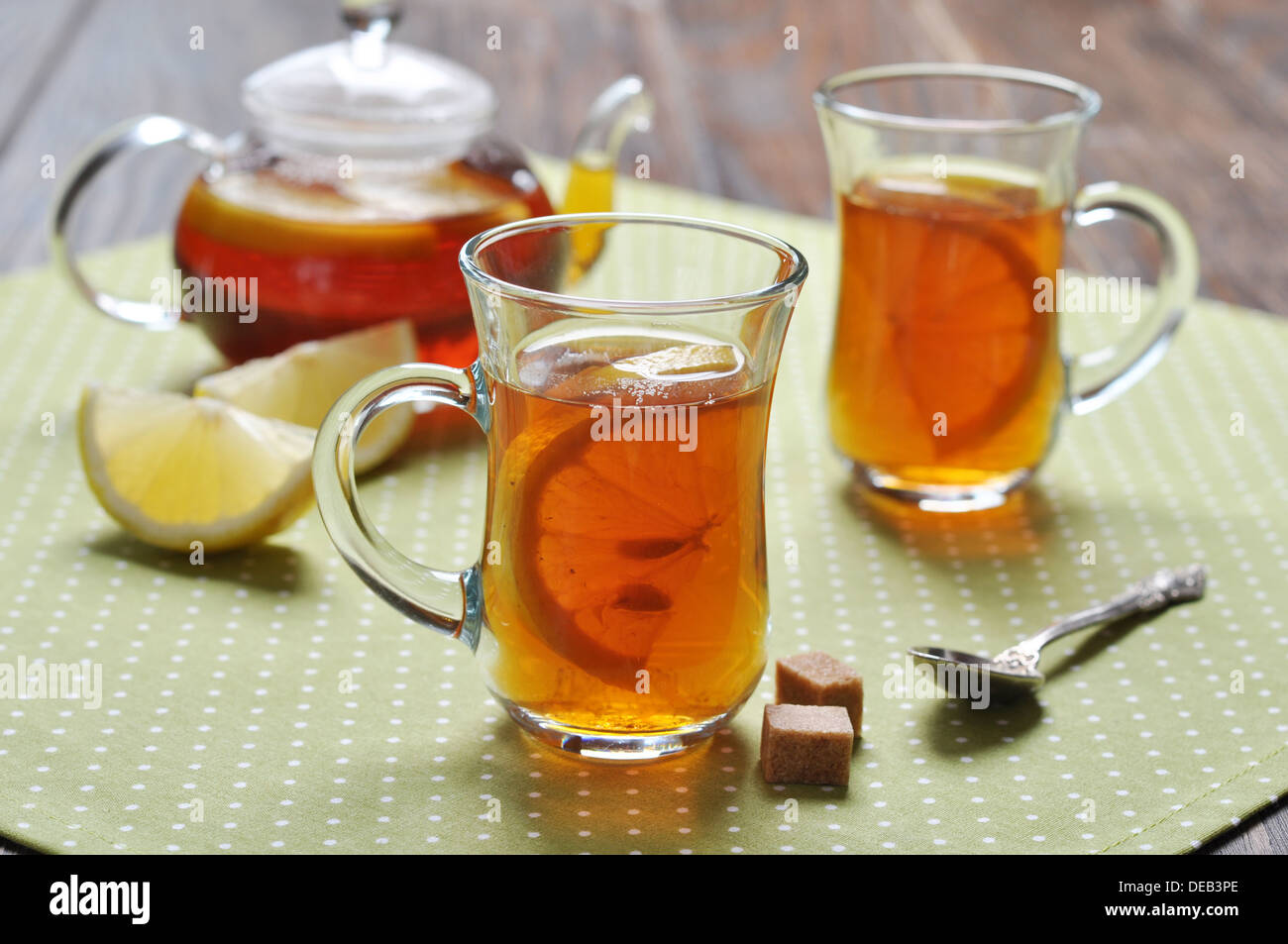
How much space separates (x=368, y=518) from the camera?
3.72ft

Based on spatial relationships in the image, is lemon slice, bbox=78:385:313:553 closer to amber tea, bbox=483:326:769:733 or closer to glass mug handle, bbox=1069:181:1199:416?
amber tea, bbox=483:326:769:733

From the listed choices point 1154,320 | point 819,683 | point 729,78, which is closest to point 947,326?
point 1154,320

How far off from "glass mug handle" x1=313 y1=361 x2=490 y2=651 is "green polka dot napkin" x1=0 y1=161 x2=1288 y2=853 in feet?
0.30

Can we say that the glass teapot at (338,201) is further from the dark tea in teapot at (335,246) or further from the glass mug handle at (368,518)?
the glass mug handle at (368,518)

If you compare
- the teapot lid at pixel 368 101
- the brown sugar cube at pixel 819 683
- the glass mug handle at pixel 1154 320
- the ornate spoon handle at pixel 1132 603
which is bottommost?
the ornate spoon handle at pixel 1132 603

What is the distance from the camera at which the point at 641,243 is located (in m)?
1.19

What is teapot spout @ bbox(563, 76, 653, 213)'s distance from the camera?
188cm

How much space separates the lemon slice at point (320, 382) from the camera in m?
1.59

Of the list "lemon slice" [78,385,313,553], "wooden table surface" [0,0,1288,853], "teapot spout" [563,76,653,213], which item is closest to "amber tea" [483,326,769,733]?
"lemon slice" [78,385,313,553]

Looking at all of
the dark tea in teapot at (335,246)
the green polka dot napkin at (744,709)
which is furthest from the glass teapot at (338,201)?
the green polka dot napkin at (744,709)

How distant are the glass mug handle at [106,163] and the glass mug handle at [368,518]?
0.78 meters

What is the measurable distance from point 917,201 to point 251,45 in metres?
2.09
